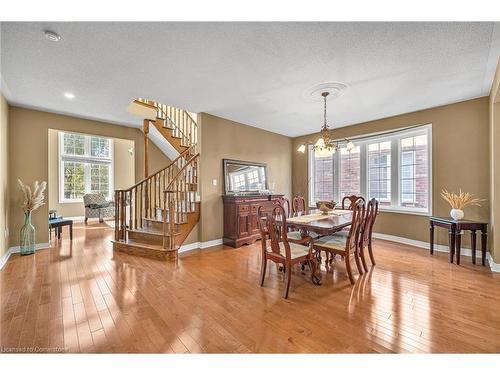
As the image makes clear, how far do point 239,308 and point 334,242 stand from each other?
148 cm

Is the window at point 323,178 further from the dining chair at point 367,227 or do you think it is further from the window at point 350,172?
the dining chair at point 367,227

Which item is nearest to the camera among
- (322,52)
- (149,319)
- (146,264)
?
(149,319)

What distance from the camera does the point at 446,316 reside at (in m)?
2.03

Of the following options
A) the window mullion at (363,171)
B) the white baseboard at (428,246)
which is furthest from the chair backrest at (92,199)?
the white baseboard at (428,246)

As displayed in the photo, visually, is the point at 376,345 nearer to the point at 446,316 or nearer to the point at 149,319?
the point at 446,316

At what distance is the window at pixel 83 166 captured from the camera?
7.65 m

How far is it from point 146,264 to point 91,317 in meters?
1.44

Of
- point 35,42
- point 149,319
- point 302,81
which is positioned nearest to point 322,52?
point 302,81

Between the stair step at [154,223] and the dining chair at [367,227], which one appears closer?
the dining chair at [367,227]

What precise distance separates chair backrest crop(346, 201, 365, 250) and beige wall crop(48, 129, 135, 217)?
6.22 m

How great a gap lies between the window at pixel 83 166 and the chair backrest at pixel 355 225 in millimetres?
8149

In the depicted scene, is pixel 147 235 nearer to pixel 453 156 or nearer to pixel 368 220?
pixel 368 220

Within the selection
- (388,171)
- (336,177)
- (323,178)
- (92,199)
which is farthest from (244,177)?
(92,199)

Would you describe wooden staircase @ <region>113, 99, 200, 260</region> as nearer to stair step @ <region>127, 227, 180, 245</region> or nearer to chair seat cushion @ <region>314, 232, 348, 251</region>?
stair step @ <region>127, 227, 180, 245</region>
